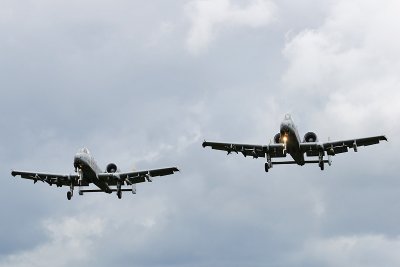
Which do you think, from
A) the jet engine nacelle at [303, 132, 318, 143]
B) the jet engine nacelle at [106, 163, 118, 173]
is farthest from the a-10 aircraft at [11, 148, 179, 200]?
the jet engine nacelle at [303, 132, 318, 143]

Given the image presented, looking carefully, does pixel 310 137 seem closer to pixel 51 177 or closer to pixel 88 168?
pixel 88 168

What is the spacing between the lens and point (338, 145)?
11000cm

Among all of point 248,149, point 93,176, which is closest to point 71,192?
point 93,176

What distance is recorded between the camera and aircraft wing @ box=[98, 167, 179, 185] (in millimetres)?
119037

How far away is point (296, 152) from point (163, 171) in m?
23.9

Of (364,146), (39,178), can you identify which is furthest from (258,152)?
(39,178)

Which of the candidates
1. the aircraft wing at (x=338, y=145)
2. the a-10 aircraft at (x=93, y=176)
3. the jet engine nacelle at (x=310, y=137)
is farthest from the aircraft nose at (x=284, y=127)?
the a-10 aircraft at (x=93, y=176)

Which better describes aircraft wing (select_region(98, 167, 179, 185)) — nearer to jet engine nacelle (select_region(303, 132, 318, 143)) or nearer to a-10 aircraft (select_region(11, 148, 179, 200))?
a-10 aircraft (select_region(11, 148, 179, 200))

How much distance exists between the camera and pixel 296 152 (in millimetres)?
105750

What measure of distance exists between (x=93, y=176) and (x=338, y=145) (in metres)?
33.7

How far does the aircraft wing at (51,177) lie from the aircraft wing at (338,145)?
33080 millimetres

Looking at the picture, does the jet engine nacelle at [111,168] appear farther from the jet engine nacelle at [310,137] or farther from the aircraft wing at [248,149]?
the jet engine nacelle at [310,137]

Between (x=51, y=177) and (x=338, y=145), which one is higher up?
(x=51, y=177)

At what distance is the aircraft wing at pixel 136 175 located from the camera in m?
119
